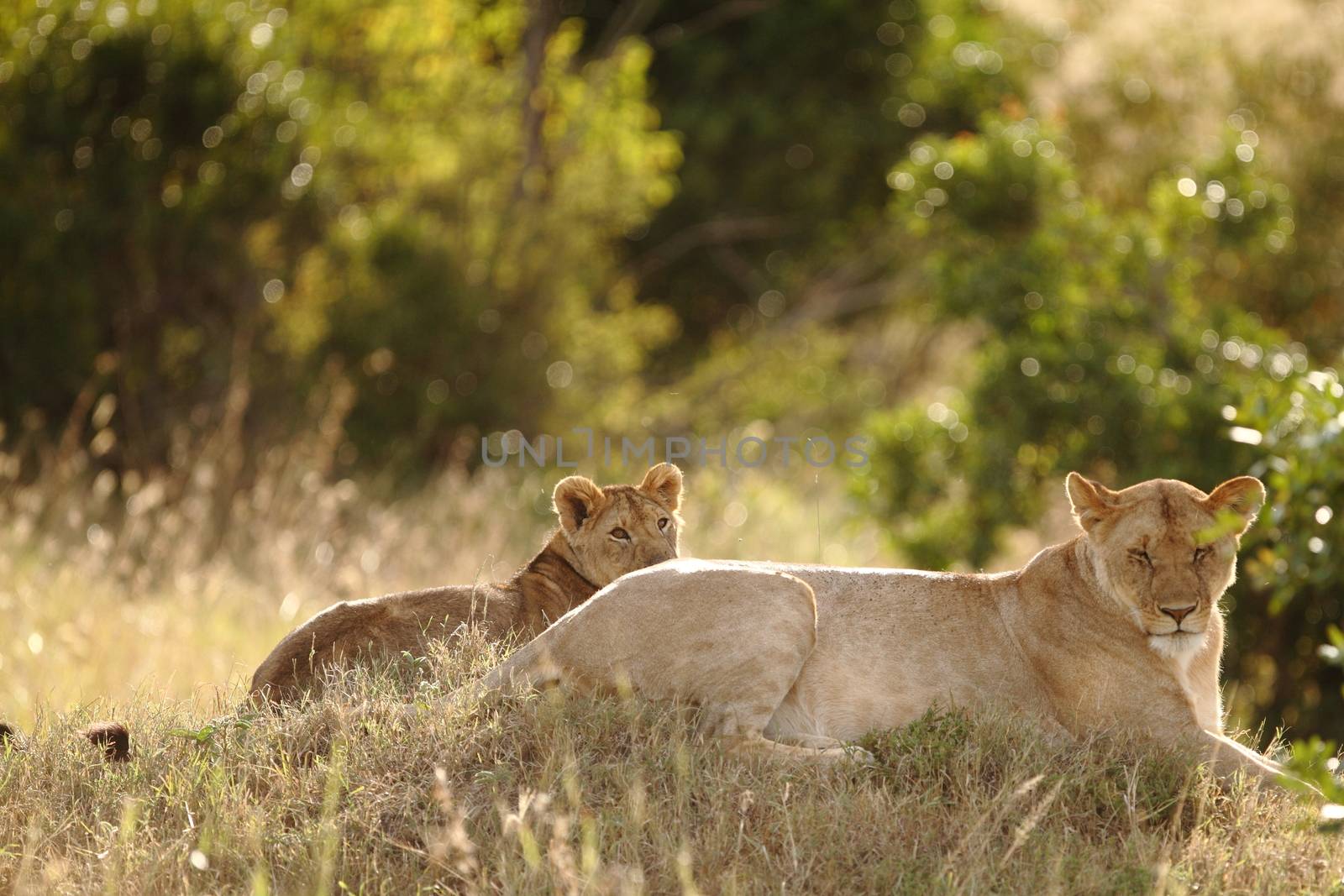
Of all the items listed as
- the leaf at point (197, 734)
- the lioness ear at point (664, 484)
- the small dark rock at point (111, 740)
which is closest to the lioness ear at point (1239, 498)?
the lioness ear at point (664, 484)

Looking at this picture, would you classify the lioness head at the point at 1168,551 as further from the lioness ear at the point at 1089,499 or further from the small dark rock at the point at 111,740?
the small dark rock at the point at 111,740

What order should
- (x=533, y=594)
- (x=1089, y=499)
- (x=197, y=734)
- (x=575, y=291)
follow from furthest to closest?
(x=575, y=291) < (x=533, y=594) < (x=1089, y=499) < (x=197, y=734)

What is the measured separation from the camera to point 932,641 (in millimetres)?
5480

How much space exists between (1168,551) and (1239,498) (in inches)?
12.2

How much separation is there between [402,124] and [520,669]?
11.6 meters

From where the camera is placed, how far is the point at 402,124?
51.8ft

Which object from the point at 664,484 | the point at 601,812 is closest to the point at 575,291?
the point at 664,484

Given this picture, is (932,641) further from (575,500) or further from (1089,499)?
(575,500)

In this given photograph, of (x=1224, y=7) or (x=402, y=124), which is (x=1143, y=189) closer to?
(x=1224, y=7)

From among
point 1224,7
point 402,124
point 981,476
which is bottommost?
point 981,476

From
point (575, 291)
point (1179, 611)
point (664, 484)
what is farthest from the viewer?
point (575, 291)

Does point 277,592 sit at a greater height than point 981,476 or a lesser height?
lesser

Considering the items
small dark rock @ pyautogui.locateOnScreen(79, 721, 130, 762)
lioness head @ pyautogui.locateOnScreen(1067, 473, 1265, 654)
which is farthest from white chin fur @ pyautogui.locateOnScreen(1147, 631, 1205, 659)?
small dark rock @ pyautogui.locateOnScreen(79, 721, 130, 762)

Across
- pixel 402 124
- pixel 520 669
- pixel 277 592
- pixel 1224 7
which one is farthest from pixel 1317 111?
pixel 520 669
